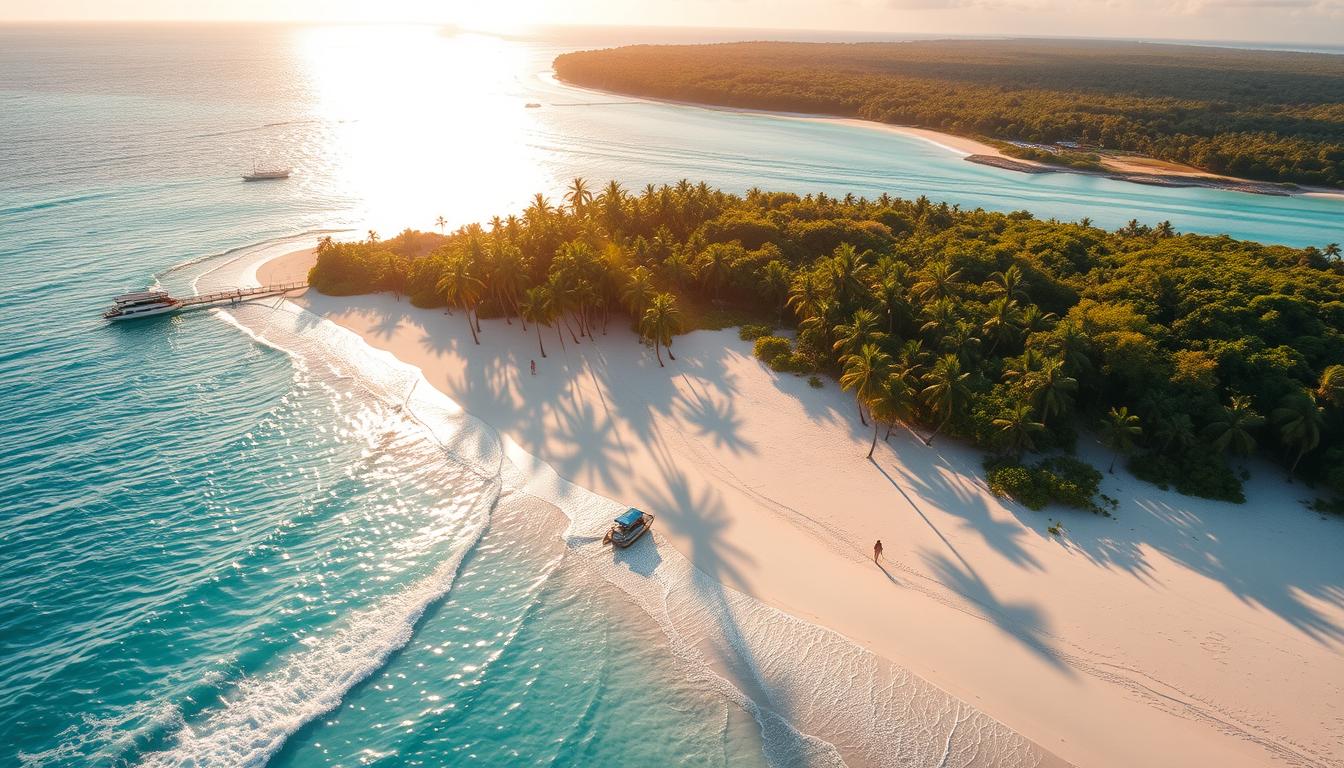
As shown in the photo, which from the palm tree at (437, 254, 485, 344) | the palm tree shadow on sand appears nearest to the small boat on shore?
the palm tree shadow on sand

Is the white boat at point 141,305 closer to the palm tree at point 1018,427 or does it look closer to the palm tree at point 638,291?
the palm tree at point 638,291

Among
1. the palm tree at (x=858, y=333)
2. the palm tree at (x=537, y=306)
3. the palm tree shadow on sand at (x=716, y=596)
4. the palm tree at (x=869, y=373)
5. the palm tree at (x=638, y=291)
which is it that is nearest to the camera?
the palm tree shadow on sand at (x=716, y=596)

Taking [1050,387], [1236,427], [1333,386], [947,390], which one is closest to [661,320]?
[947,390]

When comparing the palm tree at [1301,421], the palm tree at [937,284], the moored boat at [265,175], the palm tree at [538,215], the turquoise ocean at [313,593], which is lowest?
the turquoise ocean at [313,593]

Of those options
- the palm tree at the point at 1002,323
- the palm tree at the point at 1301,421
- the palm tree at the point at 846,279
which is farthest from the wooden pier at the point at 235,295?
the palm tree at the point at 1301,421

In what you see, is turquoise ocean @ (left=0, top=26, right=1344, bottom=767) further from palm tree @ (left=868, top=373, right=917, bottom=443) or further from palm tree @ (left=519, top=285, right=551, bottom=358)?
palm tree @ (left=868, top=373, right=917, bottom=443)

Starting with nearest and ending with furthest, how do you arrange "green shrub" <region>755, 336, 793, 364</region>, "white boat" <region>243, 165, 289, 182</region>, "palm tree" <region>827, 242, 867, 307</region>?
"palm tree" <region>827, 242, 867, 307</region>
"green shrub" <region>755, 336, 793, 364</region>
"white boat" <region>243, 165, 289, 182</region>

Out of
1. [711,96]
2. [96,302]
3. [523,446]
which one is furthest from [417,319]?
[711,96]
